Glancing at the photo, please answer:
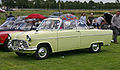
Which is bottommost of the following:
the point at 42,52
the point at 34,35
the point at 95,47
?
the point at 95,47

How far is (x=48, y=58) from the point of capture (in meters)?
8.70

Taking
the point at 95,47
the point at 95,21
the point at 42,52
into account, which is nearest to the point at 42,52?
the point at 42,52

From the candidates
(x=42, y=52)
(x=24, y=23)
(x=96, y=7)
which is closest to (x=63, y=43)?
(x=42, y=52)

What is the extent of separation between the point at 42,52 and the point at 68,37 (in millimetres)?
1246

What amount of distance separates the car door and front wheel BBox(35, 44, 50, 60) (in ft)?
1.80

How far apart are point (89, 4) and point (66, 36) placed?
331 ft

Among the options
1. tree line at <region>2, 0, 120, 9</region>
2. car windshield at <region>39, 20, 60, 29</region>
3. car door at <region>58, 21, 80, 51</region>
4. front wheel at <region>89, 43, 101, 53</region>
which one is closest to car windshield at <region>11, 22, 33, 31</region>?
car windshield at <region>39, 20, 60, 29</region>

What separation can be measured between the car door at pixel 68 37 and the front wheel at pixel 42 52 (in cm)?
55

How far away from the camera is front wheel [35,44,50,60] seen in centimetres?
828

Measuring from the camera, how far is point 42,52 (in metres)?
8.41

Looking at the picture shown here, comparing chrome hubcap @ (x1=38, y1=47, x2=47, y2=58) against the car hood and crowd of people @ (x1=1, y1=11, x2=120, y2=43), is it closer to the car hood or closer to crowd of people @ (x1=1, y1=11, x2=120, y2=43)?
the car hood

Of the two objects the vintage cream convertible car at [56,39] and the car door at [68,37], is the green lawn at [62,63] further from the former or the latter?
the car door at [68,37]

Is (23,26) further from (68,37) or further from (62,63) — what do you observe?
(62,63)

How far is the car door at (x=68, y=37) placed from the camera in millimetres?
8719
